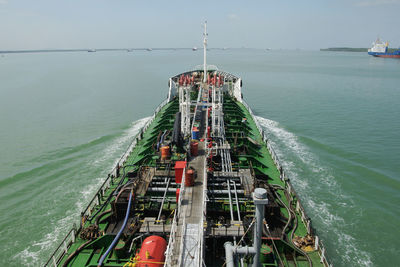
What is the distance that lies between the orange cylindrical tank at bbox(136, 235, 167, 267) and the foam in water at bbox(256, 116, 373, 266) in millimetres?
13381

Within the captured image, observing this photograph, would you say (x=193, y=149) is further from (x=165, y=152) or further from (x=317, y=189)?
(x=317, y=189)

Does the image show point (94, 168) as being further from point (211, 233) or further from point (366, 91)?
point (366, 91)

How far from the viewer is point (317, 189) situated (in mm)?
24406

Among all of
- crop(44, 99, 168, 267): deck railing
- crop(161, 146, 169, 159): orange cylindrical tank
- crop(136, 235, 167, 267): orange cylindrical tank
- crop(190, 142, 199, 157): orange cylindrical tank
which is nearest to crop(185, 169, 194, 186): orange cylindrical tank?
Answer: crop(190, 142, 199, 157): orange cylindrical tank

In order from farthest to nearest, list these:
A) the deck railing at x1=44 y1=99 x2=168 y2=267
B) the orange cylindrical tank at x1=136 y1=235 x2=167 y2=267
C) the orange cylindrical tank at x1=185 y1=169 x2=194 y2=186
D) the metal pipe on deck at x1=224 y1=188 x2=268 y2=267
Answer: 1. the orange cylindrical tank at x1=185 y1=169 x2=194 y2=186
2. the deck railing at x1=44 y1=99 x2=168 y2=267
3. the orange cylindrical tank at x1=136 y1=235 x2=167 y2=267
4. the metal pipe on deck at x1=224 y1=188 x2=268 y2=267

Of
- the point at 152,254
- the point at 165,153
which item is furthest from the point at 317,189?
the point at 152,254

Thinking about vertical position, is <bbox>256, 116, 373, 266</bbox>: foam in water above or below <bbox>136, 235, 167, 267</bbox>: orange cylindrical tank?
below

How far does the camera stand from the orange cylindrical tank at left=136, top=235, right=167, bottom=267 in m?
9.40

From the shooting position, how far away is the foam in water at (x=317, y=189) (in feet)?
57.9

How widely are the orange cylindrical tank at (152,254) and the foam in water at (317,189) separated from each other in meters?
13.4

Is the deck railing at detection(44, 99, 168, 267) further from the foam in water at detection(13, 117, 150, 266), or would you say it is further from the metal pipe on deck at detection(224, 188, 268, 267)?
the metal pipe on deck at detection(224, 188, 268, 267)

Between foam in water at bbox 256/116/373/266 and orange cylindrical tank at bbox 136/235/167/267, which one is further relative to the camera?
foam in water at bbox 256/116/373/266

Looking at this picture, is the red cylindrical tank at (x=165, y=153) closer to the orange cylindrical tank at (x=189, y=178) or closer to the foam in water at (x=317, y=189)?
the orange cylindrical tank at (x=189, y=178)

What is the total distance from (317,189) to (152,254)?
19.8 m
